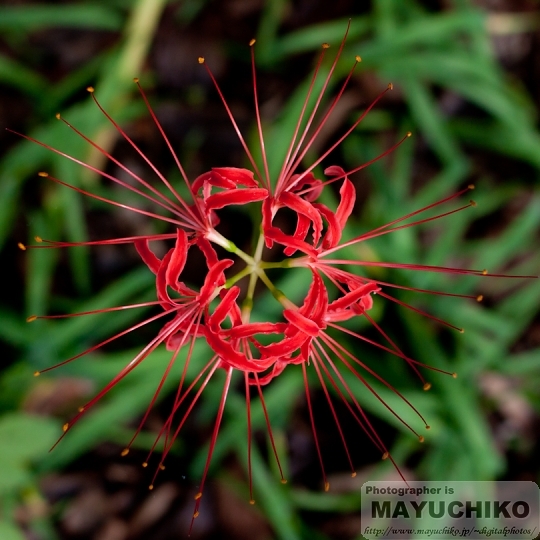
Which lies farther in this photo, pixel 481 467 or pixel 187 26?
pixel 187 26

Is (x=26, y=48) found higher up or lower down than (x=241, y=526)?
higher up

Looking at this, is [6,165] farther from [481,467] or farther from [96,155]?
[481,467]

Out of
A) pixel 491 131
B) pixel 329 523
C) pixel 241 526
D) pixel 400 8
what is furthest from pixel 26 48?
pixel 329 523

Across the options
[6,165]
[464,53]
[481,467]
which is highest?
[464,53]

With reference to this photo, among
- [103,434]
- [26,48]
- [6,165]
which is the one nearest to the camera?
[103,434]

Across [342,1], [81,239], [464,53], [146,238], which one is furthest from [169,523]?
[342,1]

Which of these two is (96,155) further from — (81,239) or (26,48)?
(26,48)

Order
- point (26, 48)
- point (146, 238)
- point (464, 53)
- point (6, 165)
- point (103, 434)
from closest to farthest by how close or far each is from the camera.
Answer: point (146, 238) → point (103, 434) → point (6, 165) → point (464, 53) → point (26, 48)
